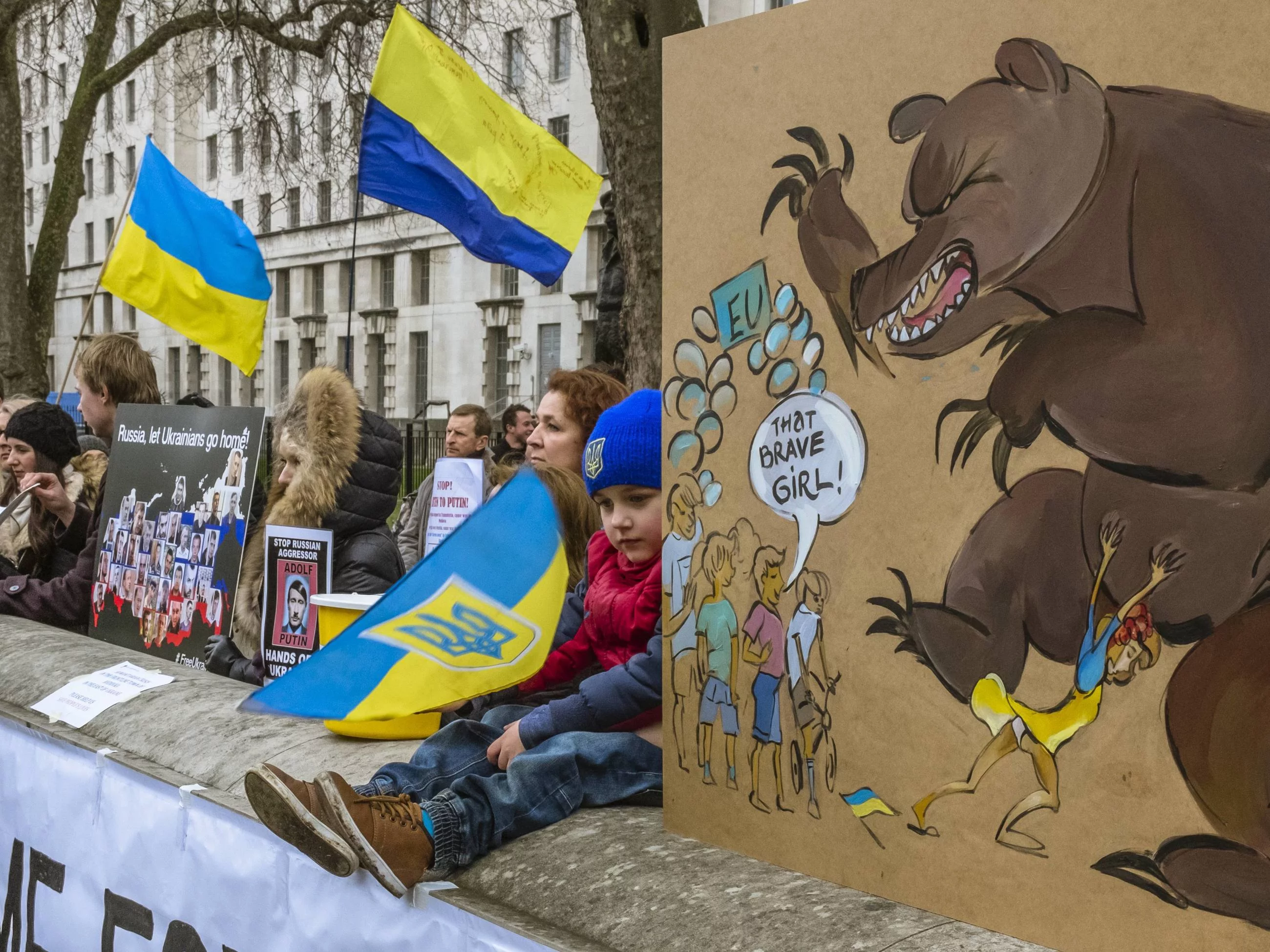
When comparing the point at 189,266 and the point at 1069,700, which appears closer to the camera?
the point at 1069,700

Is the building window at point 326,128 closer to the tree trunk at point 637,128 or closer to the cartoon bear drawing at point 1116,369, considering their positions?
the tree trunk at point 637,128

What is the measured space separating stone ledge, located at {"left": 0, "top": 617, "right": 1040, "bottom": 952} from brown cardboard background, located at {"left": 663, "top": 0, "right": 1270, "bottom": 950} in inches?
1.9

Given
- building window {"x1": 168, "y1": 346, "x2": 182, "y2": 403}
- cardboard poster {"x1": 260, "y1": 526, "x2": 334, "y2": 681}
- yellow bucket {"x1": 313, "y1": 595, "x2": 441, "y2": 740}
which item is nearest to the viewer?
yellow bucket {"x1": 313, "y1": 595, "x2": 441, "y2": 740}

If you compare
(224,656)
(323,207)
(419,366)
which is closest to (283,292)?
(323,207)

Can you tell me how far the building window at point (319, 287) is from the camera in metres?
40.5

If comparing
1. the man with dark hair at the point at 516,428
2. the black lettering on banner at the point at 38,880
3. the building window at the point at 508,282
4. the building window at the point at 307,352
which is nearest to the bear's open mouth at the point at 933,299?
the black lettering on banner at the point at 38,880

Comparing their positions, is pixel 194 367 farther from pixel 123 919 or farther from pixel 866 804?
pixel 866 804

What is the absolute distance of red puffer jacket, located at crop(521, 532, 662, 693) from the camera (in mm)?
2482

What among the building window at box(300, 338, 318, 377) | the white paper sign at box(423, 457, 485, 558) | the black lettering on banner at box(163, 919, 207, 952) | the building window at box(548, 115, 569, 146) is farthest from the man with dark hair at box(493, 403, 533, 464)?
the building window at box(300, 338, 318, 377)

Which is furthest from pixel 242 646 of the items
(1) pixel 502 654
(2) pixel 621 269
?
(2) pixel 621 269

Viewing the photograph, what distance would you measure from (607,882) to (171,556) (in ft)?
8.20

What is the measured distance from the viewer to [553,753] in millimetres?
2271

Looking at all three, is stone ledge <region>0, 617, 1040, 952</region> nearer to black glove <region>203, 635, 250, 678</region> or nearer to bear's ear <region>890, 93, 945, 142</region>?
black glove <region>203, 635, 250, 678</region>

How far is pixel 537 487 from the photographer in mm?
2486
